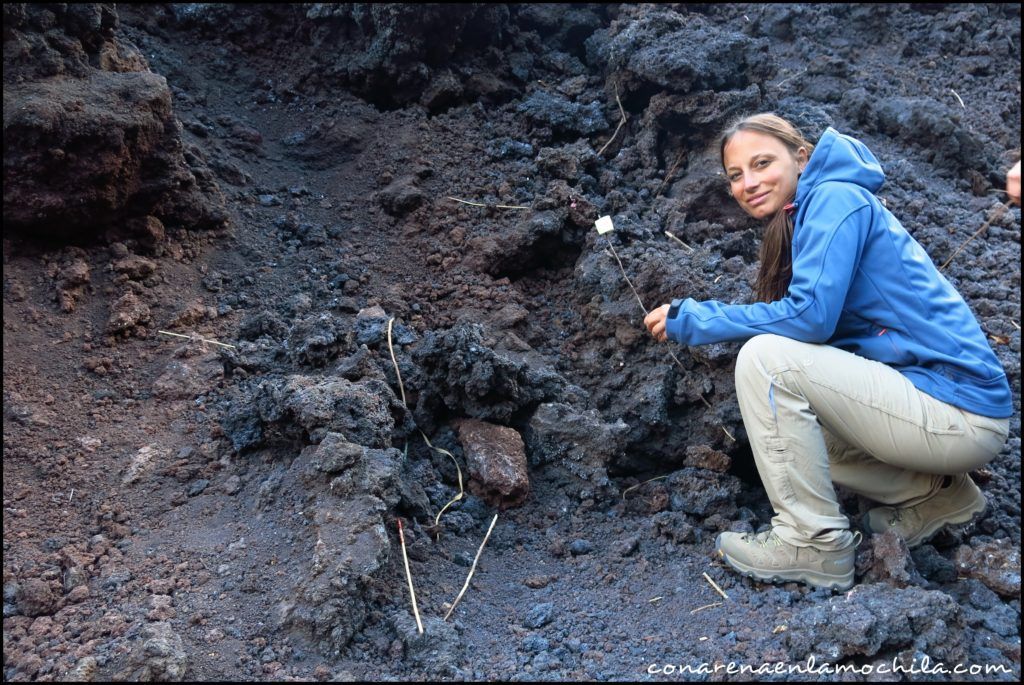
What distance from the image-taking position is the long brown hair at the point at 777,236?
2820mm

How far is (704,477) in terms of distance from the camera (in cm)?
324

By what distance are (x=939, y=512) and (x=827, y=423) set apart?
0.66 metres

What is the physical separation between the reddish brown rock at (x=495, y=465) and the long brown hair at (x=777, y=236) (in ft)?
3.93

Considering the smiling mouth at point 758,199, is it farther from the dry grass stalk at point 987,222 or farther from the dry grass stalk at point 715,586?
the dry grass stalk at point 987,222

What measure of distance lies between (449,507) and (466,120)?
2.96 metres

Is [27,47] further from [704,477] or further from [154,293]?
[704,477]

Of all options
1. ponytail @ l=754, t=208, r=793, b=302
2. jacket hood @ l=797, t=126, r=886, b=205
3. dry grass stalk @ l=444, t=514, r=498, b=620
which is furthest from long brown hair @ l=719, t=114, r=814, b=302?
dry grass stalk @ l=444, t=514, r=498, b=620

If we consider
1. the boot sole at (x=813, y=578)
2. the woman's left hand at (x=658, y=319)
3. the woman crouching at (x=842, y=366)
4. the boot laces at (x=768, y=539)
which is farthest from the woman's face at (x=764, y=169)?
the boot sole at (x=813, y=578)

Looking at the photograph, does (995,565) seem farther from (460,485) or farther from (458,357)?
(458,357)

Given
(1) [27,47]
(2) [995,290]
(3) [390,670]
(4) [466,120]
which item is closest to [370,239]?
(4) [466,120]

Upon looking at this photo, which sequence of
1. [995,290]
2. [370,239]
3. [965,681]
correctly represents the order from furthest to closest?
1. [370,239]
2. [995,290]
3. [965,681]

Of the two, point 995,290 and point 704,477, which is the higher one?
point 995,290

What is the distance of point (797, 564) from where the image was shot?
105 inches

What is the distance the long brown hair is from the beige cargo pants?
1.22 ft
